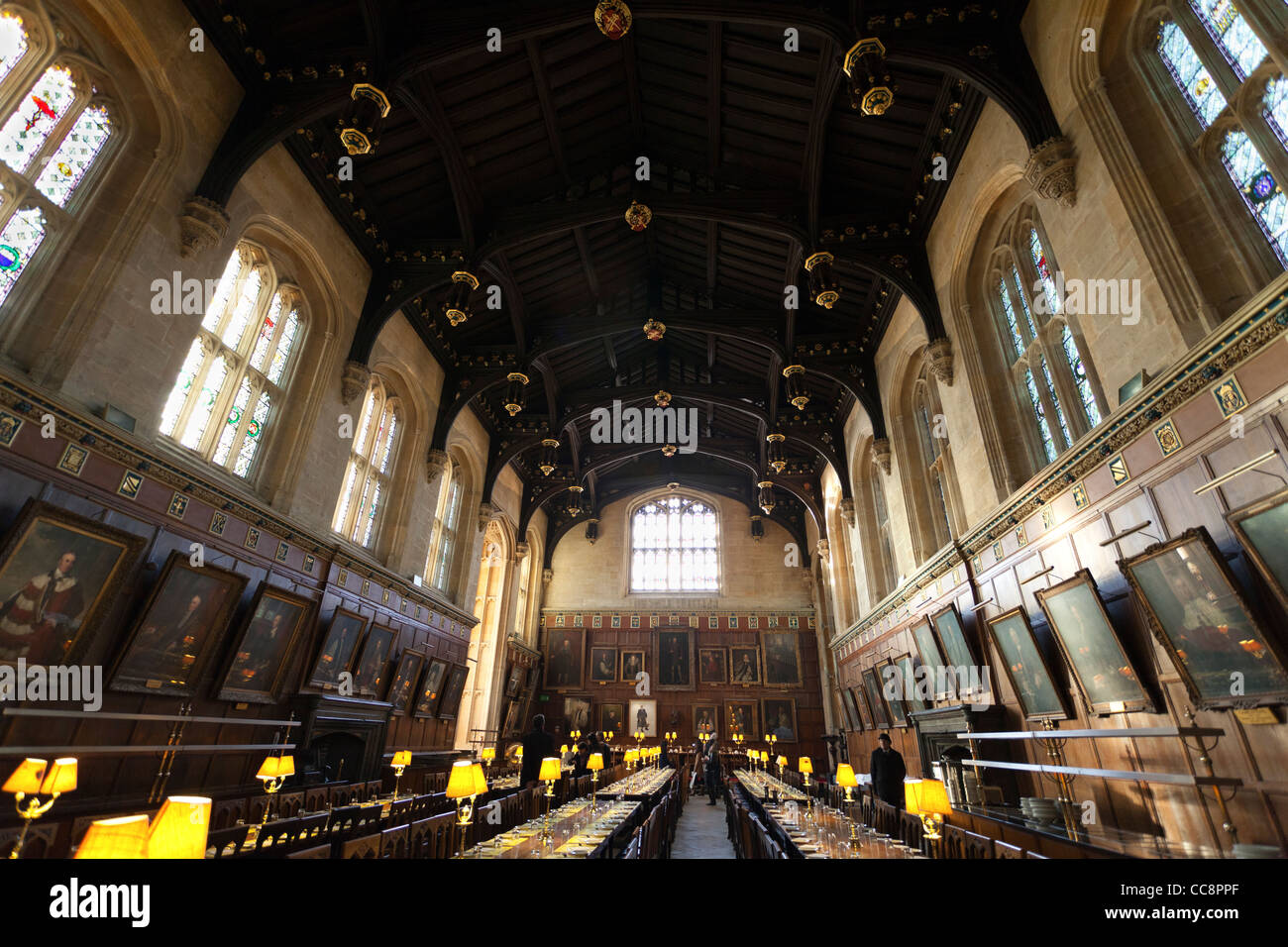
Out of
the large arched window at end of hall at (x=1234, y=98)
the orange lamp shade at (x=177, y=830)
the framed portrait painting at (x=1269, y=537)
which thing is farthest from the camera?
the large arched window at end of hall at (x=1234, y=98)

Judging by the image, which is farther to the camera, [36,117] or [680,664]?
[680,664]

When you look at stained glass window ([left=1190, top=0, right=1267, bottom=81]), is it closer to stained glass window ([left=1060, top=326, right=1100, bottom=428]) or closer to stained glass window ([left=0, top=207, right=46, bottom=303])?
stained glass window ([left=1060, top=326, right=1100, bottom=428])

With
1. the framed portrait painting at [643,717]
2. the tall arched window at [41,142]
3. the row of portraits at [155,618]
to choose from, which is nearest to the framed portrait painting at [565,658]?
the framed portrait painting at [643,717]

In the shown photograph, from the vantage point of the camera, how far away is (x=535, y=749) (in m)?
8.10

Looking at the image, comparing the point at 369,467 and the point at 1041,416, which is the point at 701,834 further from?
the point at 369,467

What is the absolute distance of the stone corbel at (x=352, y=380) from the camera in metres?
9.92

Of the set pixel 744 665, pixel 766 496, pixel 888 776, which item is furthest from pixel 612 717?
pixel 888 776

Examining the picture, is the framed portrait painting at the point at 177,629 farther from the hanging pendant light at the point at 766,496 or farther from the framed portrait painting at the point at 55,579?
the hanging pendant light at the point at 766,496

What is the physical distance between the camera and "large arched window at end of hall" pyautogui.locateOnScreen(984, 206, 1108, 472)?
692 centimetres

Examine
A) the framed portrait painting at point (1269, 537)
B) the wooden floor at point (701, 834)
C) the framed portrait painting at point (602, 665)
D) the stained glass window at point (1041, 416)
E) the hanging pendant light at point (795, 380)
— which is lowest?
the wooden floor at point (701, 834)

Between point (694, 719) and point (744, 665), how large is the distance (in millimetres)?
2570

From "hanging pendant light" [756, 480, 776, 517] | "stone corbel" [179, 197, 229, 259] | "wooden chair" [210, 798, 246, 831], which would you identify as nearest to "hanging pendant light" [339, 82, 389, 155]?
"stone corbel" [179, 197, 229, 259]

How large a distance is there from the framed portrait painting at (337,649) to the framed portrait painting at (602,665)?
1232 centimetres

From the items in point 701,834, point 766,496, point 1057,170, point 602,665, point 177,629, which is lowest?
point 701,834
